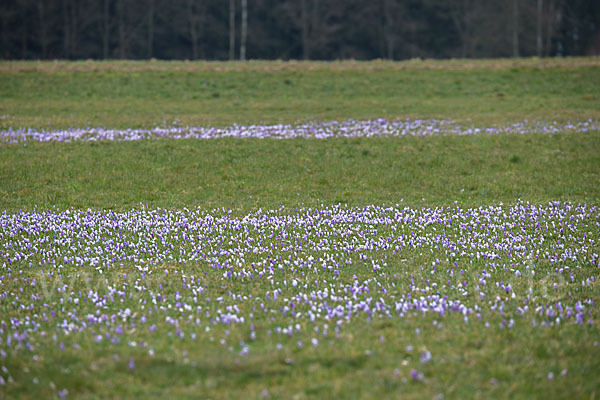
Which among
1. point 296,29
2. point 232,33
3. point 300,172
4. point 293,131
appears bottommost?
point 300,172

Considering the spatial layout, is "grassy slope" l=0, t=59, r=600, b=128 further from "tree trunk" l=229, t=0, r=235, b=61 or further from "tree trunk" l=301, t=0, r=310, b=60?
"tree trunk" l=301, t=0, r=310, b=60

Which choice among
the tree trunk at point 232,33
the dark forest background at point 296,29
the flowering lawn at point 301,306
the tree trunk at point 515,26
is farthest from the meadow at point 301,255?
the dark forest background at point 296,29

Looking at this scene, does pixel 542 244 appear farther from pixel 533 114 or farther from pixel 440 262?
pixel 533 114

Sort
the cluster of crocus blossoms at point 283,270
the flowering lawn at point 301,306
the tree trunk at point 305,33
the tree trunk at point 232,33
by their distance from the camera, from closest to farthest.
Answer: the flowering lawn at point 301,306, the cluster of crocus blossoms at point 283,270, the tree trunk at point 232,33, the tree trunk at point 305,33

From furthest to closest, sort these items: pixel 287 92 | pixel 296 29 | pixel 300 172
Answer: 1. pixel 296 29
2. pixel 287 92
3. pixel 300 172

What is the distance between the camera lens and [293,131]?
30.1 meters

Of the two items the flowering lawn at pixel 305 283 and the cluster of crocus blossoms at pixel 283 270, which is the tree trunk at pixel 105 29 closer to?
the flowering lawn at pixel 305 283

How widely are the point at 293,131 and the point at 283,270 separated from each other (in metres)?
18.7

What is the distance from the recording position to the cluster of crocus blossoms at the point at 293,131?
28.7 meters

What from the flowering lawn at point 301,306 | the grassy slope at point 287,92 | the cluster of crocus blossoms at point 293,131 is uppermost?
the grassy slope at point 287,92

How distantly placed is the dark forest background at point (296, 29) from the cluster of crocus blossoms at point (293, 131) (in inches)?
2436

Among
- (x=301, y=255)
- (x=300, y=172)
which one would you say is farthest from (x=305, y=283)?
(x=300, y=172)

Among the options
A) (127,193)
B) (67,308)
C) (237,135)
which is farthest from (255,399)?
(237,135)

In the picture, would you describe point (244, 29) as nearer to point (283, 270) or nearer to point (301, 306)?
point (283, 270)
